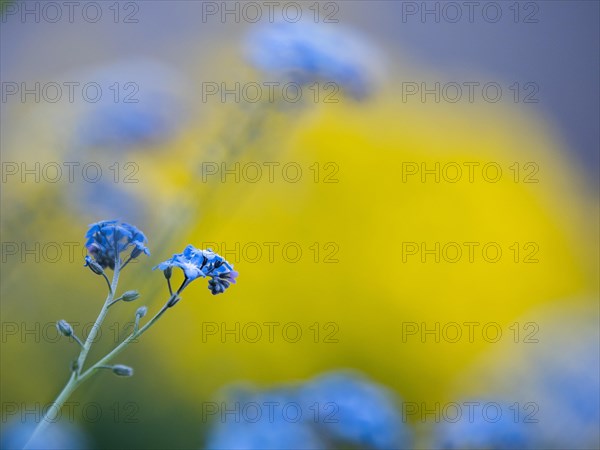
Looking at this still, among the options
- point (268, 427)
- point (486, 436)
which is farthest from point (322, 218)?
point (268, 427)

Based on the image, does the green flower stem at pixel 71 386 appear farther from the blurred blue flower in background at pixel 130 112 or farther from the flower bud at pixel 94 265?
the blurred blue flower in background at pixel 130 112

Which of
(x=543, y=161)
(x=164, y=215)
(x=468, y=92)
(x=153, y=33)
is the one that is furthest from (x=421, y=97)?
(x=164, y=215)

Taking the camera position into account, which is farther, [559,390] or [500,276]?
[500,276]

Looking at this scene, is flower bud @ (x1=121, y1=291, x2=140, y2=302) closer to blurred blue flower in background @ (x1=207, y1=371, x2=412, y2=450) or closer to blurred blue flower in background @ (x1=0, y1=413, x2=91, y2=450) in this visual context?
blurred blue flower in background @ (x1=0, y1=413, x2=91, y2=450)

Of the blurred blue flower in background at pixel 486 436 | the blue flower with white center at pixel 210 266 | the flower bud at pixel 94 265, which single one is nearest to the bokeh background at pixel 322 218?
the blurred blue flower in background at pixel 486 436

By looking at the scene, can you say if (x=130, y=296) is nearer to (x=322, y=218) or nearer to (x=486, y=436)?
(x=486, y=436)

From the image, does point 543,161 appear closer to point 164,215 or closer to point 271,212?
point 271,212

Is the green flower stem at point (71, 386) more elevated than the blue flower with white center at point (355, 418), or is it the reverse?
the blue flower with white center at point (355, 418)
